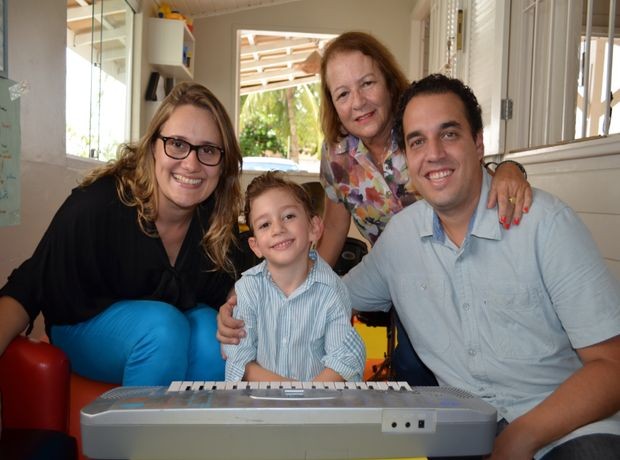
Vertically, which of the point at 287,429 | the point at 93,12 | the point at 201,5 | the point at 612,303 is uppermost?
the point at 201,5

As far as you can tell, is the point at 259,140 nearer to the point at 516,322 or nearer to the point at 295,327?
the point at 295,327

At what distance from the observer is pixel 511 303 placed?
1.25m

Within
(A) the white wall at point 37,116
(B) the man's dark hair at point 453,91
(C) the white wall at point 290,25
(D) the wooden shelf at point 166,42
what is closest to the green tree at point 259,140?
(C) the white wall at point 290,25

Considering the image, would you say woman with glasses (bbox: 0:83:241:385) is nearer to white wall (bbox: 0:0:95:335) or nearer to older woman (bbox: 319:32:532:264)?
older woman (bbox: 319:32:532:264)

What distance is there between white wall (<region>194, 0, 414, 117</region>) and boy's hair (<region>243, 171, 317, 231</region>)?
424cm

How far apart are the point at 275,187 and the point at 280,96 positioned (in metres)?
9.16

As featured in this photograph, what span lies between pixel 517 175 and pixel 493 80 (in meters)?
2.15

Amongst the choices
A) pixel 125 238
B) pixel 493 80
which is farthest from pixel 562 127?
pixel 125 238

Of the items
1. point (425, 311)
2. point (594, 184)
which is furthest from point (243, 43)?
point (425, 311)

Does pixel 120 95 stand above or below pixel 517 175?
above

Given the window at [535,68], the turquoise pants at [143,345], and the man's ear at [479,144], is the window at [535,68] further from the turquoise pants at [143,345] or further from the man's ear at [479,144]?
the turquoise pants at [143,345]

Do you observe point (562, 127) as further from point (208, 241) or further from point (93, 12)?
point (93, 12)

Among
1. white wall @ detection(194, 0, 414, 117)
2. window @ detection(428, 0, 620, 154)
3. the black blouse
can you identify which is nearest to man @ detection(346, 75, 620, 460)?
the black blouse

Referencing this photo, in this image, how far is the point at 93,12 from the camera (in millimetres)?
3564
